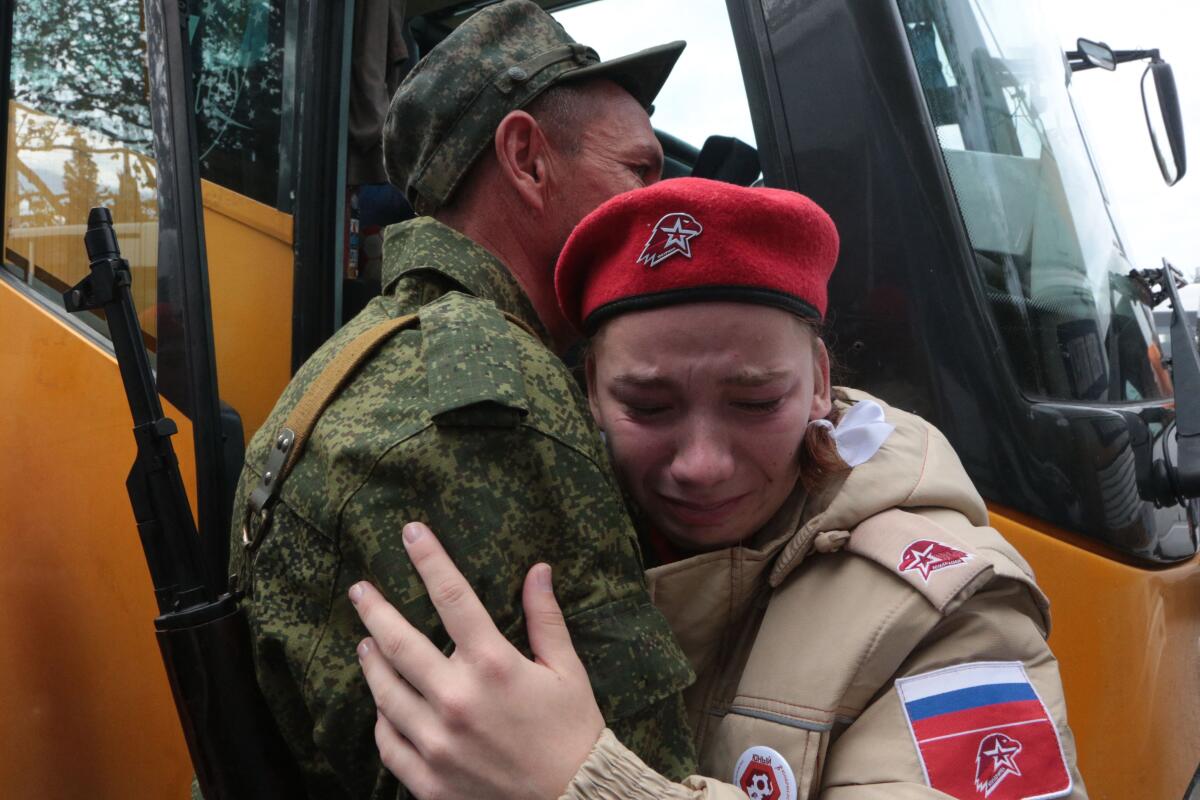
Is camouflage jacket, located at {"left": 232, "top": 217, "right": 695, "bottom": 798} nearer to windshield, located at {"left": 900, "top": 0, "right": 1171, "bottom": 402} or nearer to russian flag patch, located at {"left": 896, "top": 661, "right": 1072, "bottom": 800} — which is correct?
russian flag patch, located at {"left": 896, "top": 661, "right": 1072, "bottom": 800}

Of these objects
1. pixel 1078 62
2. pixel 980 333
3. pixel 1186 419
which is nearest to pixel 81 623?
pixel 980 333

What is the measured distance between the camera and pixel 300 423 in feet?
3.76

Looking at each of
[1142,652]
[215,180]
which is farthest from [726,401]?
[215,180]

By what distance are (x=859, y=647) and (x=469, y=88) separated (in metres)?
0.96

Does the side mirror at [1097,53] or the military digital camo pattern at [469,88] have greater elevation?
the side mirror at [1097,53]

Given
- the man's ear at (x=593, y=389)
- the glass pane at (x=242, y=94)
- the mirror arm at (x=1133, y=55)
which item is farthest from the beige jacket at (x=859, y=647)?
the mirror arm at (x=1133, y=55)

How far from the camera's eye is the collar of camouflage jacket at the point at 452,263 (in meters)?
1.39

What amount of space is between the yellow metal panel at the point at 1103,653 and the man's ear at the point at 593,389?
2.18 ft

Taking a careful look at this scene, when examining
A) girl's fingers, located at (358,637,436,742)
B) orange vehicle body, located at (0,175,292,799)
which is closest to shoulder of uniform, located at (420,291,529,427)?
girl's fingers, located at (358,637,436,742)

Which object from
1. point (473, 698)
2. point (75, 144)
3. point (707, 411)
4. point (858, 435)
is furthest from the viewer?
point (75, 144)

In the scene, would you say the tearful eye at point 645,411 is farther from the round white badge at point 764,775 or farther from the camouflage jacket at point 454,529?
the round white badge at point 764,775

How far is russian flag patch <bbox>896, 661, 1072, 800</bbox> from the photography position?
1.06 meters

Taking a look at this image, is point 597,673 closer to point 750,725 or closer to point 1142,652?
point 750,725

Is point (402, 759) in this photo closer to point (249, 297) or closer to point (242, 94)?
point (249, 297)
